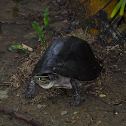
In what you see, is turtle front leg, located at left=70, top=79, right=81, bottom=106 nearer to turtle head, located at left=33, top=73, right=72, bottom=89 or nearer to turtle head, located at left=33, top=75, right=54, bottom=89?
turtle head, located at left=33, top=73, right=72, bottom=89

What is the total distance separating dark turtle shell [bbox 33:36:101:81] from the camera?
12.2 ft

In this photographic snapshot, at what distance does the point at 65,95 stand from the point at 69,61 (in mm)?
619

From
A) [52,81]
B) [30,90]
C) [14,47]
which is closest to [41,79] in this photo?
[52,81]

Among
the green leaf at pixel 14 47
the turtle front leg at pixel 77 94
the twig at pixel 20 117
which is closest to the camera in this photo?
the twig at pixel 20 117

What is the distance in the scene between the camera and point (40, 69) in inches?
148

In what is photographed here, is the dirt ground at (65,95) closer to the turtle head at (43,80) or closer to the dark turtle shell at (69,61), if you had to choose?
the turtle head at (43,80)

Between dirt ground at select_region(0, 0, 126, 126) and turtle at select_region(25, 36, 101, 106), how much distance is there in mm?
152

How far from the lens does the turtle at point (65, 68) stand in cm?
372

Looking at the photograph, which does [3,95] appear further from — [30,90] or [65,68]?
[65,68]

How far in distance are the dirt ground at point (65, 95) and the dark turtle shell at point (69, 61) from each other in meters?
0.34

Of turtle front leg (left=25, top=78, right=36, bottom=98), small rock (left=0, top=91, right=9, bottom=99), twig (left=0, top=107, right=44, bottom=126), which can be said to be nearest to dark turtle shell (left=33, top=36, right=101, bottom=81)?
turtle front leg (left=25, top=78, right=36, bottom=98)

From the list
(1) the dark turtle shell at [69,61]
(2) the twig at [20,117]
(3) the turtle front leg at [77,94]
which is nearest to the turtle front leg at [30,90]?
(1) the dark turtle shell at [69,61]

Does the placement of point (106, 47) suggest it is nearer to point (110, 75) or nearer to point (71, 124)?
point (110, 75)

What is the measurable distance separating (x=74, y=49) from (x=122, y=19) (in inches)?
66.0
